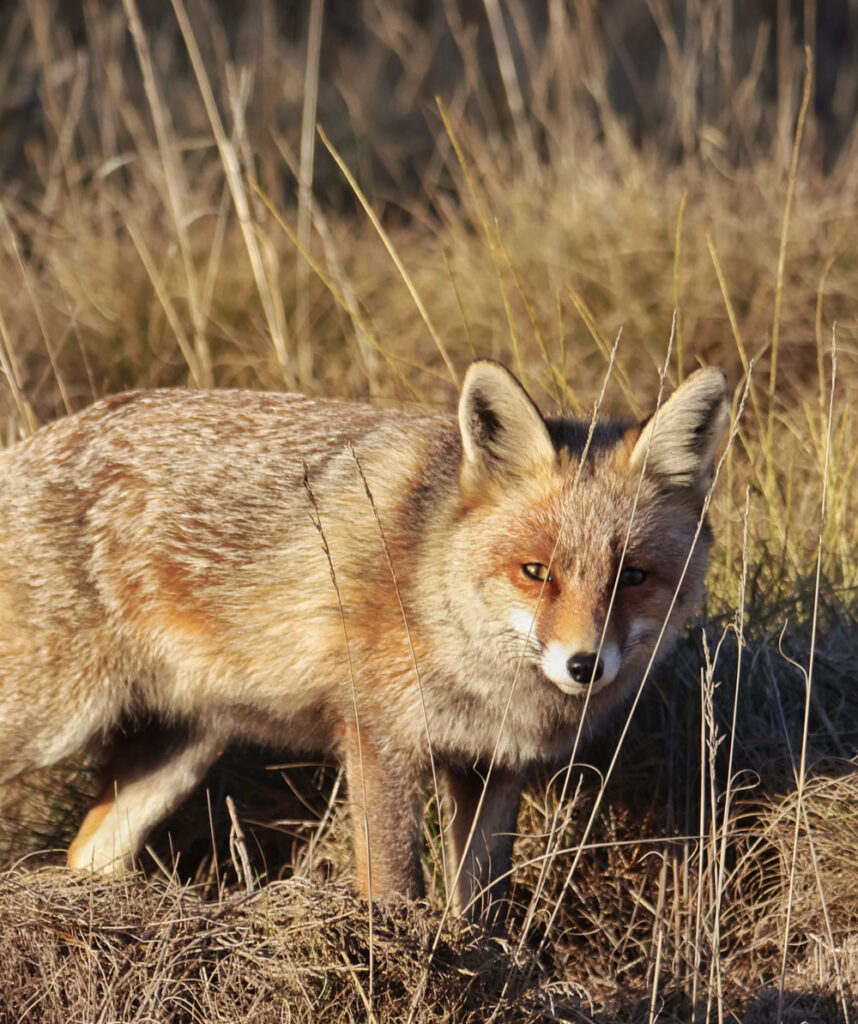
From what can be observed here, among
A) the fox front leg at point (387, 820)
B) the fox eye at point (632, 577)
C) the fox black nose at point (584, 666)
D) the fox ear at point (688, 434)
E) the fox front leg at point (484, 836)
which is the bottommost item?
the fox front leg at point (484, 836)

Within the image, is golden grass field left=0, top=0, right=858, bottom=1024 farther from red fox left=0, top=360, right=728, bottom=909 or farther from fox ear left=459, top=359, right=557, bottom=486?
fox ear left=459, top=359, right=557, bottom=486

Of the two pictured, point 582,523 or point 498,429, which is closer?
point 582,523

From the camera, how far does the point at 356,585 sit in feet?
11.6

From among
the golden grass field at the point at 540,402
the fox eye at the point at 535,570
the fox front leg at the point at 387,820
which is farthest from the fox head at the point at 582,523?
the fox front leg at the point at 387,820

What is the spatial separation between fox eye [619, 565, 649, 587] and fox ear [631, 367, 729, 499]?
0.30 m

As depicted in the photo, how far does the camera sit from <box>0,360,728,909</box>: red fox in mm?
3289

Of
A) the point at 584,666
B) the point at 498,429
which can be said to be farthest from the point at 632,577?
the point at 498,429

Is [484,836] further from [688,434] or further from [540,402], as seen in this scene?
[540,402]

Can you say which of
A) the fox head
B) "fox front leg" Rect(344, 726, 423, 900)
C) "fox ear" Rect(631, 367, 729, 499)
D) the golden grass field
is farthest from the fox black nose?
"fox front leg" Rect(344, 726, 423, 900)

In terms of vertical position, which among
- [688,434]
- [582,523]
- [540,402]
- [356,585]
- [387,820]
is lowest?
[387,820]

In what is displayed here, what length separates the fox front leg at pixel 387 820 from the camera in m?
3.40

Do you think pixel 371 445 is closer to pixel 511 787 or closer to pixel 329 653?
pixel 329 653

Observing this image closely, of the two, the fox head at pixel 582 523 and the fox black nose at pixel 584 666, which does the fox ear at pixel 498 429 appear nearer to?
the fox head at pixel 582 523

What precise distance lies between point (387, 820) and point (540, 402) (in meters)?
2.51
